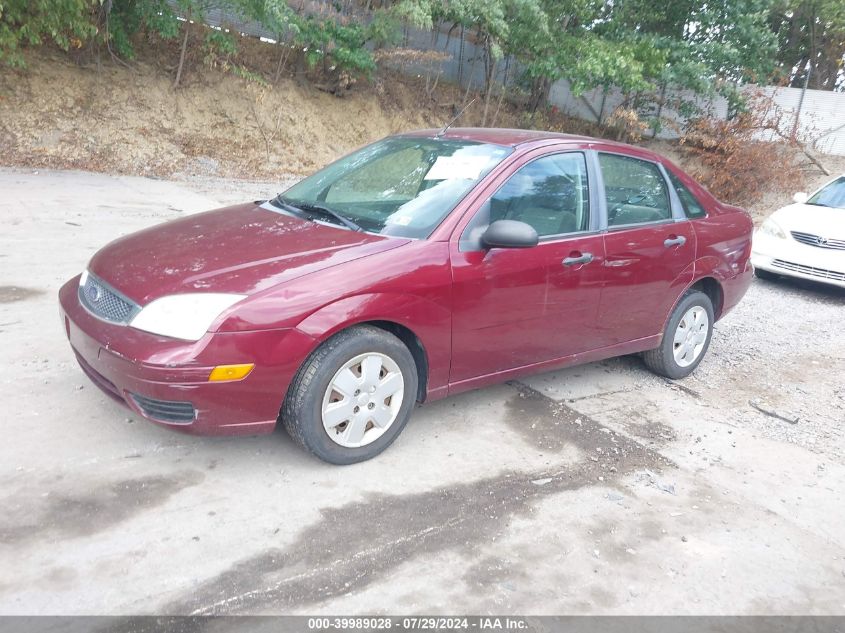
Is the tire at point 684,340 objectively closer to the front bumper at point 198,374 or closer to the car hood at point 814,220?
the front bumper at point 198,374

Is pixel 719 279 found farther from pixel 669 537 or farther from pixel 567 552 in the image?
pixel 567 552

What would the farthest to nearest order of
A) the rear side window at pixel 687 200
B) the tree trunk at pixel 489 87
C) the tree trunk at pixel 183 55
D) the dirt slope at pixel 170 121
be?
1. the tree trunk at pixel 489 87
2. the tree trunk at pixel 183 55
3. the dirt slope at pixel 170 121
4. the rear side window at pixel 687 200

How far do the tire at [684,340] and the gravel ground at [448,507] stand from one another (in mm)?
238

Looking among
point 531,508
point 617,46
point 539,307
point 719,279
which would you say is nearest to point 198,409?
point 531,508

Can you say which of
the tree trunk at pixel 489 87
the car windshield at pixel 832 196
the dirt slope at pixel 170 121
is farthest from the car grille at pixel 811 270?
the tree trunk at pixel 489 87

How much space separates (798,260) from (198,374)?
25.8 feet

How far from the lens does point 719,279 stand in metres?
5.46

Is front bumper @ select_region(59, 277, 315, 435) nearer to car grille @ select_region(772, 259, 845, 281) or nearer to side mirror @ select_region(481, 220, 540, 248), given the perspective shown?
side mirror @ select_region(481, 220, 540, 248)

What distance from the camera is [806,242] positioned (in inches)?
344

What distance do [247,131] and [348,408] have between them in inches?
487

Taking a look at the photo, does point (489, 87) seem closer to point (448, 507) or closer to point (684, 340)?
point (684, 340)

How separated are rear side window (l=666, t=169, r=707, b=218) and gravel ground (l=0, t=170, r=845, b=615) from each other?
1316mm

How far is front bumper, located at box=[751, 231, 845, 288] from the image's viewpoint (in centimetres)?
845

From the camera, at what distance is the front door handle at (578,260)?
4312 millimetres
